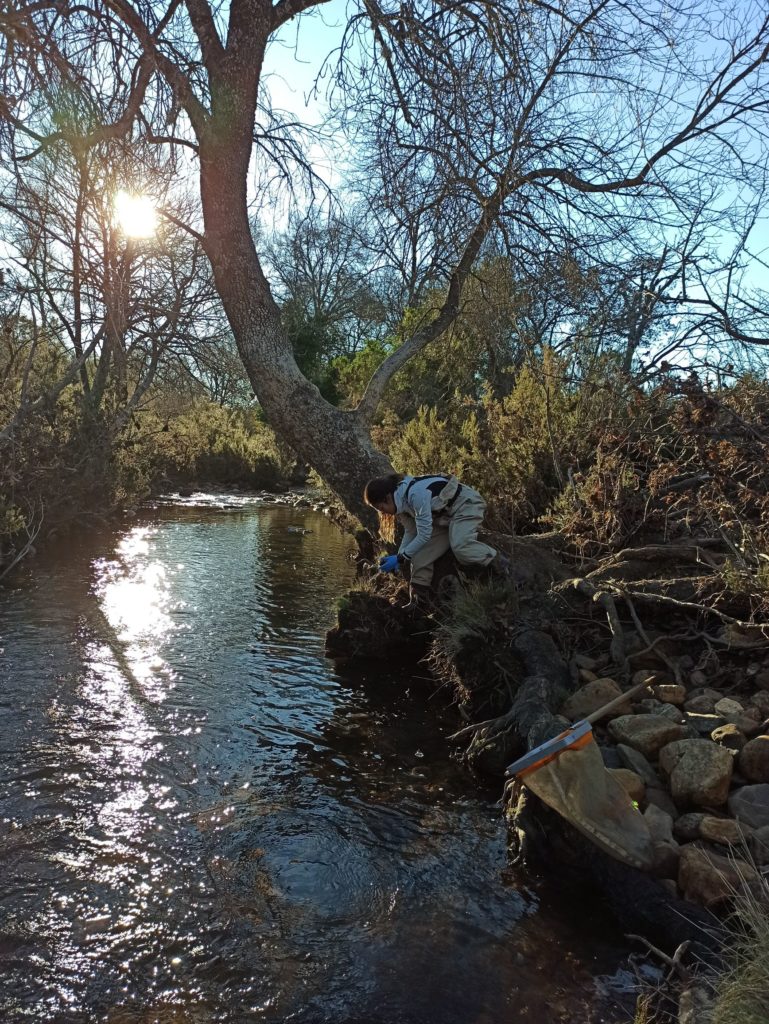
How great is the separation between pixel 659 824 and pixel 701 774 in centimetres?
38

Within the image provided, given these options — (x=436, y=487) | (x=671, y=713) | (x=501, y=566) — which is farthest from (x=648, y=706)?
(x=436, y=487)

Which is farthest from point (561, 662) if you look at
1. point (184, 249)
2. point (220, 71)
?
point (184, 249)

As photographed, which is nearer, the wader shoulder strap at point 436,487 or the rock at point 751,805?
the rock at point 751,805

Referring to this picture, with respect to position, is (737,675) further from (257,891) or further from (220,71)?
(220,71)

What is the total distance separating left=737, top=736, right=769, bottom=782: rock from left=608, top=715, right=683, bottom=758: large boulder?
1.29 feet

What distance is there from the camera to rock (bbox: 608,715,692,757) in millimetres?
4012

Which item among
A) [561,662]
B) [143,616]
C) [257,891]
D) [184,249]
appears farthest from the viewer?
[184,249]

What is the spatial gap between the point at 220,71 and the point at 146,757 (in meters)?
6.24

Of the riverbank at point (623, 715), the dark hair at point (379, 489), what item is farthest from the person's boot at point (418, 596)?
the dark hair at point (379, 489)

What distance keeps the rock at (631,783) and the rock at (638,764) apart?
8 centimetres

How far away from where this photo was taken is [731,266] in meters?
4.53

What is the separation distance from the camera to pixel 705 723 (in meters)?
4.17

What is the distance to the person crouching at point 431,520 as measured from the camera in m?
5.81

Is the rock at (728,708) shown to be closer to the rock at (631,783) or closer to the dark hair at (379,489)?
the rock at (631,783)
